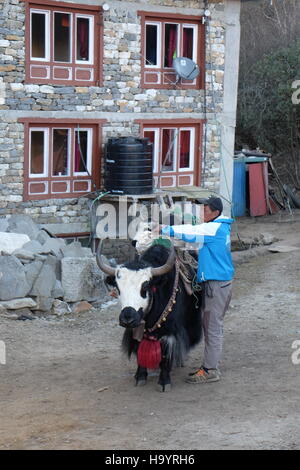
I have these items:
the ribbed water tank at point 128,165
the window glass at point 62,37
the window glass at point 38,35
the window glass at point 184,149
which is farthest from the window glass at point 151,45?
the window glass at point 38,35

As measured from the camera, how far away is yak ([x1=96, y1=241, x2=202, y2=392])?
7840 mm

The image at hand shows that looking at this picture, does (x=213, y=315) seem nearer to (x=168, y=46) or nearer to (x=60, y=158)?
(x=60, y=158)

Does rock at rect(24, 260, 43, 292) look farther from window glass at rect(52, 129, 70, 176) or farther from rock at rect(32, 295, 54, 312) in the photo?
window glass at rect(52, 129, 70, 176)

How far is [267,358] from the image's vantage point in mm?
9367

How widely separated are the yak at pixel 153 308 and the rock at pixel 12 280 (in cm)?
388

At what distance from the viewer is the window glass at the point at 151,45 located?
16202 mm

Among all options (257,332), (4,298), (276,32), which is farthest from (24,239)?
(276,32)

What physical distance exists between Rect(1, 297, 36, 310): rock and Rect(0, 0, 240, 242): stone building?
2970mm

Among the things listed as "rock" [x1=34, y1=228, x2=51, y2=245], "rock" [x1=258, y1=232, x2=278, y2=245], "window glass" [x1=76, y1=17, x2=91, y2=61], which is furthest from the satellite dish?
"rock" [x1=34, y1=228, x2=51, y2=245]

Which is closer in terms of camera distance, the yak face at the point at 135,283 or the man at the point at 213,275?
the yak face at the point at 135,283

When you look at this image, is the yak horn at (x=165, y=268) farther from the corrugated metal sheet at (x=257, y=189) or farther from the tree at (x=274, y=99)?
the tree at (x=274, y=99)
